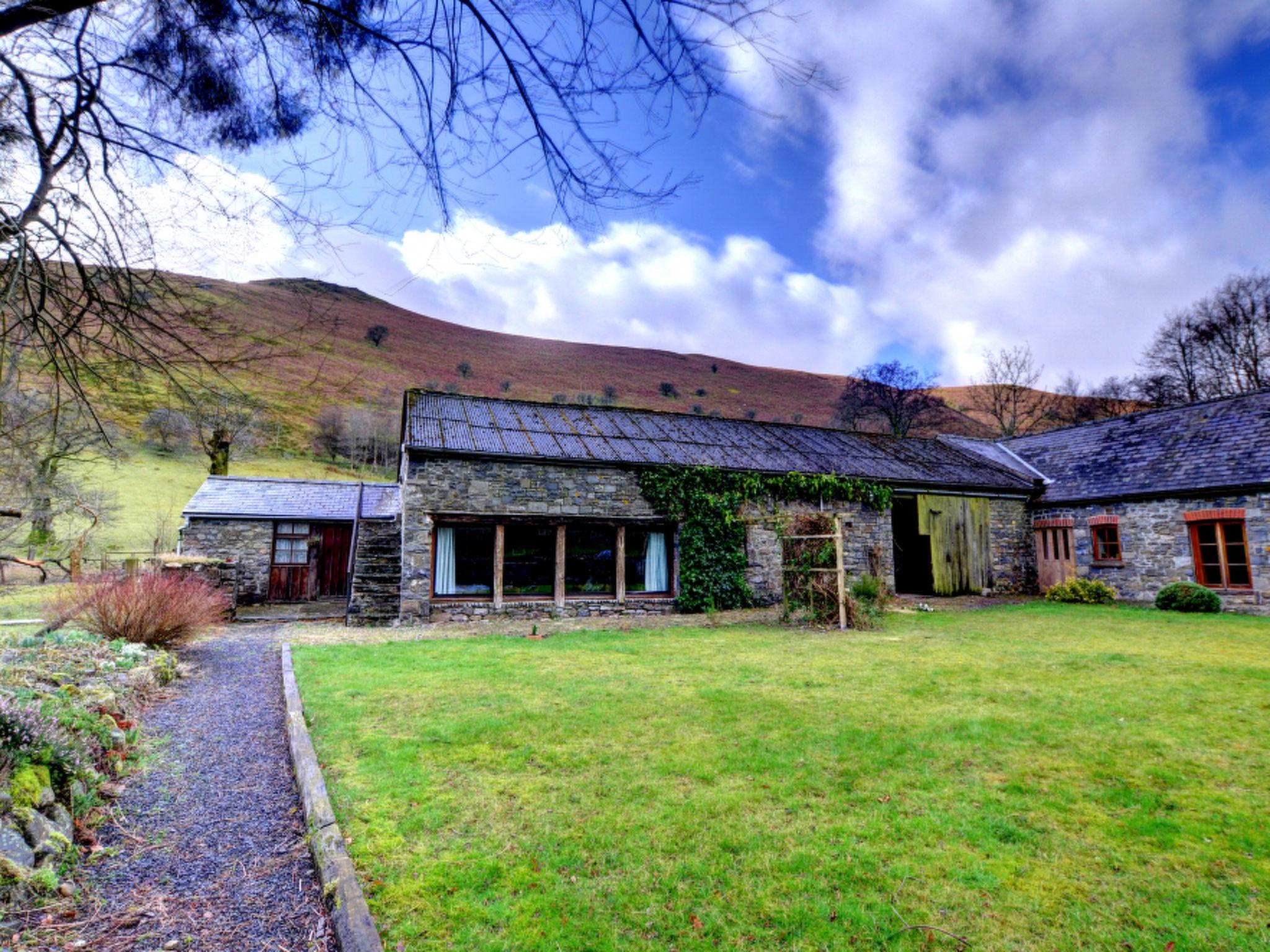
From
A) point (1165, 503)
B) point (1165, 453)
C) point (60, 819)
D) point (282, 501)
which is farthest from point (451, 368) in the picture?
point (60, 819)

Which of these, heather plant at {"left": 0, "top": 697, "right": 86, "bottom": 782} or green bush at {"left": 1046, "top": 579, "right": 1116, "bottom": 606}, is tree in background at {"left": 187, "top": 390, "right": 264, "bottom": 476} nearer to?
heather plant at {"left": 0, "top": 697, "right": 86, "bottom": 782}

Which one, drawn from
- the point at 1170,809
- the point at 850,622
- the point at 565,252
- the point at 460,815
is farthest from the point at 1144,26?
the point at 850,622

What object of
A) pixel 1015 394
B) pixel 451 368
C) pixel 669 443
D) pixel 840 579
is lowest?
pixel 840 579

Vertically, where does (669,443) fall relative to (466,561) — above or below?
above

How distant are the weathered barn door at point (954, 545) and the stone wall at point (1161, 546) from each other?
7.81 ft

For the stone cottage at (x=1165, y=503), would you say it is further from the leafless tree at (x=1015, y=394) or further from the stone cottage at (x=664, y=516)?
the leafless tree at (x=1015, y=394)

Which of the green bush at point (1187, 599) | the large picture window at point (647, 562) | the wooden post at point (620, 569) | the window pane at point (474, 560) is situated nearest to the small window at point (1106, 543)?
the green bush at point (1187, 599)

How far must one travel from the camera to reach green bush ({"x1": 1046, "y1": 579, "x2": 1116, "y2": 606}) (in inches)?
570

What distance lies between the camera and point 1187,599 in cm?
1255

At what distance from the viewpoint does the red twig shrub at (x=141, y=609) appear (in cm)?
734

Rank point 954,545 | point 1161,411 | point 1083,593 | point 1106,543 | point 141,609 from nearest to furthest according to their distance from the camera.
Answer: point 141,609 → point 1083,593 → point 1106,543 → point 954,545 → point 1161,411

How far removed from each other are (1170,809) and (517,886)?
3761 millimetres

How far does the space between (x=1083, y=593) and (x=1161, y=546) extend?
Answer: 78.1 inches

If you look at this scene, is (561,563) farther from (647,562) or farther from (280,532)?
(280,532)
